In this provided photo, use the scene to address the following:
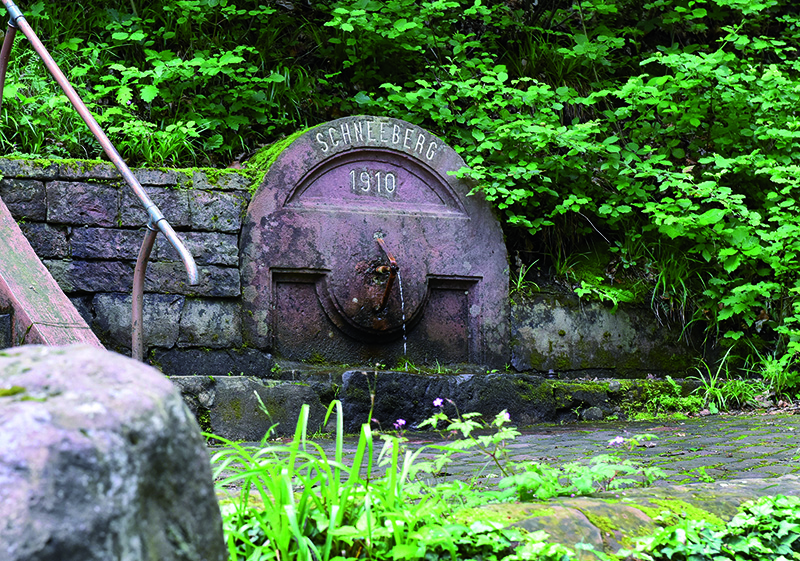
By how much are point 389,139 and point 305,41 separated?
74.2 inches

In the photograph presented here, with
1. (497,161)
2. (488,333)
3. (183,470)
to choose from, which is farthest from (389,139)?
(183,470)

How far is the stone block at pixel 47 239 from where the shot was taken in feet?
13.4

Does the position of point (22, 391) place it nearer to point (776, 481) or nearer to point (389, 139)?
point (776, 481)

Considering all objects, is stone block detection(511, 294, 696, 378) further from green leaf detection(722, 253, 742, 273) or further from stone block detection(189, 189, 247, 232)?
stone block detection(189, 189, 247, 232)

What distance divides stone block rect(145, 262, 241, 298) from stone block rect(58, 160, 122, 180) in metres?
0.58

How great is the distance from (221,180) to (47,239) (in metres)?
1.03

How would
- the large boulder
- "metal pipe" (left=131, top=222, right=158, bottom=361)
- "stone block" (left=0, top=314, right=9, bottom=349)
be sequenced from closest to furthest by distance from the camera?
the large boulder, "stone block" (left=0, top=314, right=9, bottom=349), "metal pipe" (left=131, top=222, right=158, bottom=361)

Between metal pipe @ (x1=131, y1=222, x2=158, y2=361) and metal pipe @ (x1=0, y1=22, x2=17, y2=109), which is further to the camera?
metal pipe @ (x1=0, y1=22, x2=17, y2=109)

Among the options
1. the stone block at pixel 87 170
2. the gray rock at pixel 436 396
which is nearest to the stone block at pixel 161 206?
the stone block at pixel 87 170

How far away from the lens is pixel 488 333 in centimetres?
506

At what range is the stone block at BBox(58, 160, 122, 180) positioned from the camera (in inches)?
166

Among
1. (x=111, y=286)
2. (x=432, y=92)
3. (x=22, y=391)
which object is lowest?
(x=22, y=391)

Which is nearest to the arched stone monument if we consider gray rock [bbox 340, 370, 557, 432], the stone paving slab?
gray rock [bbox 340, 370, 557, 432]

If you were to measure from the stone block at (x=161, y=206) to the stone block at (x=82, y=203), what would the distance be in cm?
5
